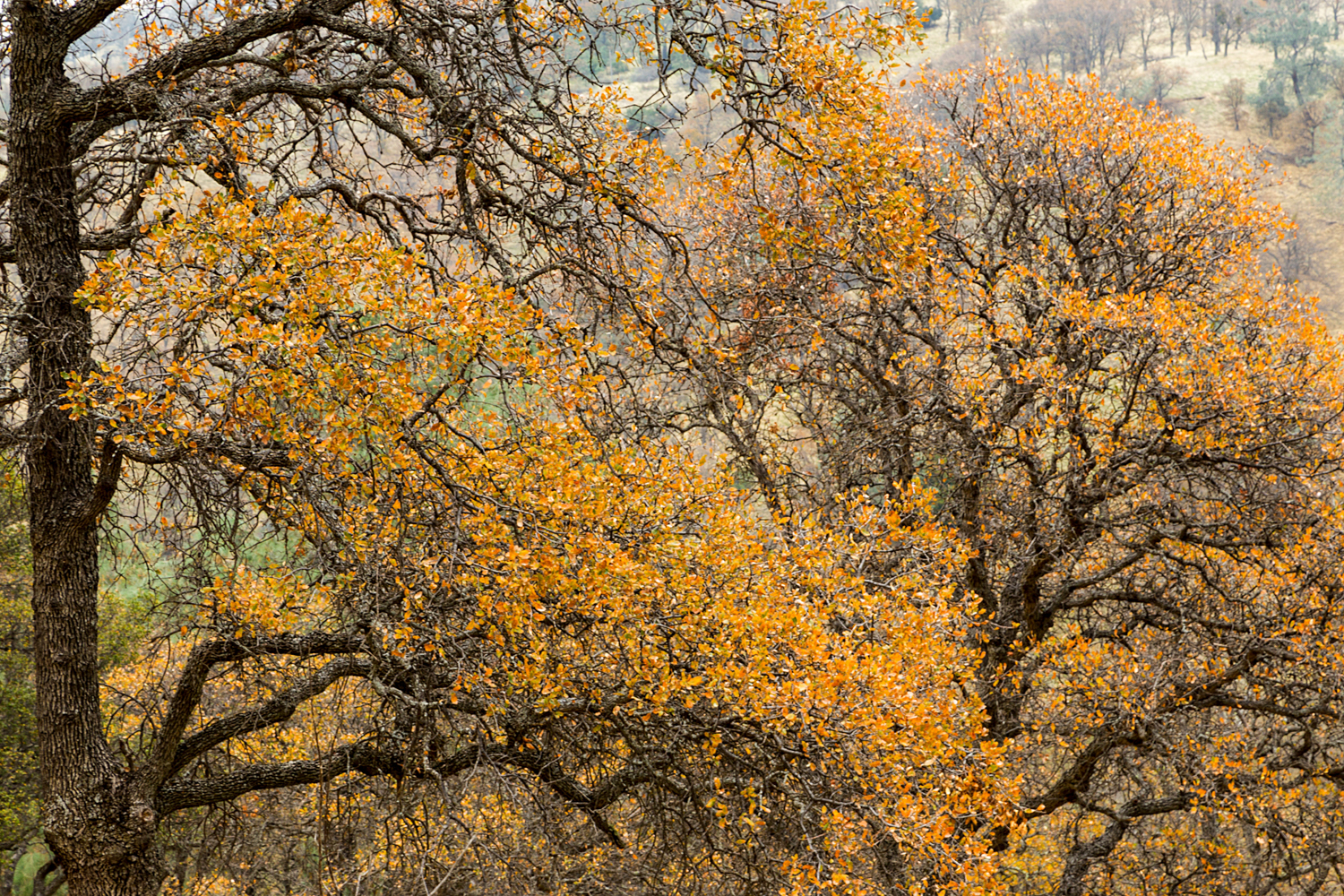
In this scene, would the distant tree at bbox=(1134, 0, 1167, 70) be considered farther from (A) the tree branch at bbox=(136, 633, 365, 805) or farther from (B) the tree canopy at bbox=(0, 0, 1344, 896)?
(A) the tree branch at bbox=(136, 633, 365, 805)

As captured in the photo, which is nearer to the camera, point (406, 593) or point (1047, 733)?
point (406, 593)

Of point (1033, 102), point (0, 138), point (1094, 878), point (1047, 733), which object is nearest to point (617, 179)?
point (0, 138)

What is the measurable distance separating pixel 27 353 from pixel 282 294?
1.94 meters

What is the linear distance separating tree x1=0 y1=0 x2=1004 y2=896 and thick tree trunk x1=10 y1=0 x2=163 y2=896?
2 centimetres

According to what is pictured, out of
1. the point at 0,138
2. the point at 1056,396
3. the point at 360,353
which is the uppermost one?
the point at 0,138

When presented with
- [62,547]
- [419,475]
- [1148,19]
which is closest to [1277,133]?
[1148,19]

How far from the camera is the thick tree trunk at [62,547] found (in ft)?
17.9

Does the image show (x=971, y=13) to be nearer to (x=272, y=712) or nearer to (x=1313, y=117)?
(x=1313, y=117)

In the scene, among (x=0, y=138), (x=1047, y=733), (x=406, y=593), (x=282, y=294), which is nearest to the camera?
(x=282, y=294)

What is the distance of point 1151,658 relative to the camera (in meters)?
10.3

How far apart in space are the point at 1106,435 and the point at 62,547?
838 centimetres

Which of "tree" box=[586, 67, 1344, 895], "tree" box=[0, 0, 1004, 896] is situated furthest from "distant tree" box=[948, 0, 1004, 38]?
"tree" box=[0, 0, 1004, 896]

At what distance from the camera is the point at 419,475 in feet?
16.7

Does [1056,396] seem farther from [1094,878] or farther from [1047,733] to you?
[1094,878]
